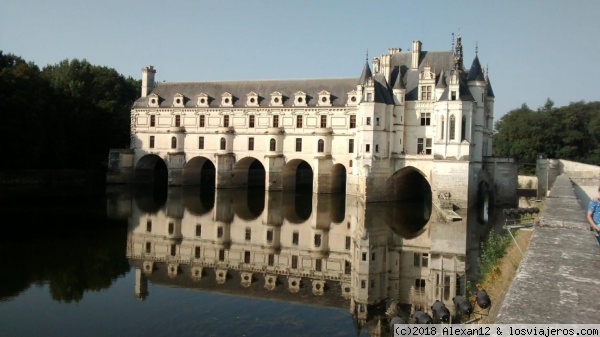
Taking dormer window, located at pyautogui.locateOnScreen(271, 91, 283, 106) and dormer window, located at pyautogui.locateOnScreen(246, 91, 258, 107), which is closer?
dormer window, located at pyautogui.locateOnScreen(271, 91, 283, 106)

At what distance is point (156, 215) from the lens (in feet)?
80.6

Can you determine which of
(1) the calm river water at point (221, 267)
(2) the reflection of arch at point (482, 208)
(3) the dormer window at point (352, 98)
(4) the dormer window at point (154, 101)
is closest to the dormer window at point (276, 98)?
(3) the dormer window at point (352, 98)

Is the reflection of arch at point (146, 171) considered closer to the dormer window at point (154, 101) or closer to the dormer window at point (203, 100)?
the dormer window at point (154, 101)

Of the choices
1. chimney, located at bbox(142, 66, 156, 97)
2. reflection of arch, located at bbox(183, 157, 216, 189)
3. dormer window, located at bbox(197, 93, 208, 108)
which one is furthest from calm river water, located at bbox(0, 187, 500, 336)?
chimney, located at bbox(142, 66, 156, 97)

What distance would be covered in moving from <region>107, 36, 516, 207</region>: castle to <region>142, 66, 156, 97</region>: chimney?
112mm

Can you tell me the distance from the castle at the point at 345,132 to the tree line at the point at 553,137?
10.8m

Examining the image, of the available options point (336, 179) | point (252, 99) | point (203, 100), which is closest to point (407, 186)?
point (336, 179)

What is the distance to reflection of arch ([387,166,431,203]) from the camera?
30.5m

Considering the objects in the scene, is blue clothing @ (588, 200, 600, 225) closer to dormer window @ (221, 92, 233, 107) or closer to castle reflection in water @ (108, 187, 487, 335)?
castle reflection in water @ (108, 187, 487, 335)

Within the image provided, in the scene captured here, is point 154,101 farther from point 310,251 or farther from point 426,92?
point 310,251

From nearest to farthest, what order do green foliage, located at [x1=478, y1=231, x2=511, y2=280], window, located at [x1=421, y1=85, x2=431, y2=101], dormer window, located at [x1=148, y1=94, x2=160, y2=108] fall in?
green foliage, located at [x1=478, y1=231, x2=511, y2=280] → window, located at [x1=421, y1=85, x2=431, y2=101] → dormer window, located at [x1=148, y1=94, x2=160, y2=108]

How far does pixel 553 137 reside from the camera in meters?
43.8

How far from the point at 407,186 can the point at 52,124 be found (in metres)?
27.3

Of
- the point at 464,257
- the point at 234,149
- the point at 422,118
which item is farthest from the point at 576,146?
the point at 464,257
